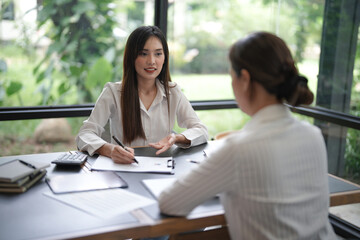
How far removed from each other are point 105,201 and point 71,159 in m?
0.46

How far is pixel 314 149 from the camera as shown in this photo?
1.19m

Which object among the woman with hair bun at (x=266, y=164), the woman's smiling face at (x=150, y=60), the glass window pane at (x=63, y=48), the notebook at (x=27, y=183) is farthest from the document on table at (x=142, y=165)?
the glass window pane at (x=63, y=48)

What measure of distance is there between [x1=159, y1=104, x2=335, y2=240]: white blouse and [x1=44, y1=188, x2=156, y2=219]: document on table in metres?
0.18

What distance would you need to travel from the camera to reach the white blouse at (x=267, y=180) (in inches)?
43.7

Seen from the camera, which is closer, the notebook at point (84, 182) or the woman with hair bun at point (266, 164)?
the woman with hair bun at point (266, 164)

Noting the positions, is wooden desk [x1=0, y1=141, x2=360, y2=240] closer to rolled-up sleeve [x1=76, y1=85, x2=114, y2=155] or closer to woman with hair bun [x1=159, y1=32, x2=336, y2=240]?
woman with hair bun [x1=159, y1=32, x2=336, y2=240]

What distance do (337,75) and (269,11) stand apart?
1.03 meters

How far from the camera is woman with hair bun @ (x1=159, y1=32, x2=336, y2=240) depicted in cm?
111

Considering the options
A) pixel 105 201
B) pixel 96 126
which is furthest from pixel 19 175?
pixel 96 126

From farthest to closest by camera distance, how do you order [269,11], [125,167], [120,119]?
[269,11] < [120,119] < [125,167]

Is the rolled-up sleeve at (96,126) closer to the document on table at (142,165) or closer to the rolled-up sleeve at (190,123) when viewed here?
the document on table at (142,165)

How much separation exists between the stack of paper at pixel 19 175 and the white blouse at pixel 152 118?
1.51 ft

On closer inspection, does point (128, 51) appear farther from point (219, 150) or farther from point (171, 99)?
point (219, 150)

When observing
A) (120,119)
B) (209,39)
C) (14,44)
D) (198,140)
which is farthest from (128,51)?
(209,39)
